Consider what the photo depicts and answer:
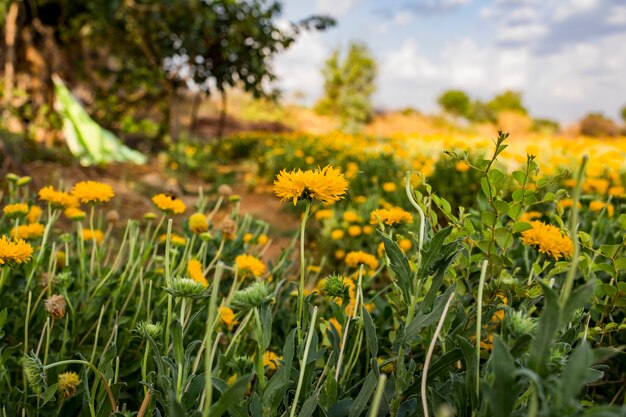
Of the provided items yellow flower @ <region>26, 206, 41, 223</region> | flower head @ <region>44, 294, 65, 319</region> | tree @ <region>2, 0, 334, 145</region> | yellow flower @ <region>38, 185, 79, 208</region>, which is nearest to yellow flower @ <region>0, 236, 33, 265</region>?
flower head @ <region>44, 294, 65, 319</region>

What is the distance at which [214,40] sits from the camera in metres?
8.80

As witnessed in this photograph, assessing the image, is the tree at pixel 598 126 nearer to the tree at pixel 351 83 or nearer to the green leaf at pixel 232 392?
the tree at pixel 351 83

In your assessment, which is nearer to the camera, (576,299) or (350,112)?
(576,299)

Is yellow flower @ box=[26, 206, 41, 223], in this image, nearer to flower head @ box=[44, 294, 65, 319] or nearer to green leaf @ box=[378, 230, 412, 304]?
flower head @ box=[44, 294, 65, 319]

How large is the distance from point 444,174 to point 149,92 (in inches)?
272

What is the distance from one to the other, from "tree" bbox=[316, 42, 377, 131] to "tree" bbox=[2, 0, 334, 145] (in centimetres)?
1013

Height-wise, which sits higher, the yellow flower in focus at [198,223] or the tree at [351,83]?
the tree at [351,83]

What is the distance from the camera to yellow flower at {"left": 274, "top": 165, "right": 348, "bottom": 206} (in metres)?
0.91

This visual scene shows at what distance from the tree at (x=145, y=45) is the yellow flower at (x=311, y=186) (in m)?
7.45

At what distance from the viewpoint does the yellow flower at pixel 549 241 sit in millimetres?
1132

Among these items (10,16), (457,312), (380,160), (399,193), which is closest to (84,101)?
(10,16)

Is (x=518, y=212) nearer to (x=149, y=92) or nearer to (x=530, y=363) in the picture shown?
(x=530, y=363)

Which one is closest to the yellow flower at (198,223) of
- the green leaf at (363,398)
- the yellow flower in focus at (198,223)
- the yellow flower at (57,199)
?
the yellow flower in focus at (198,223)

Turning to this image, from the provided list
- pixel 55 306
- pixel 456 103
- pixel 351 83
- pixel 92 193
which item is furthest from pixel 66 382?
pixel 456 103
